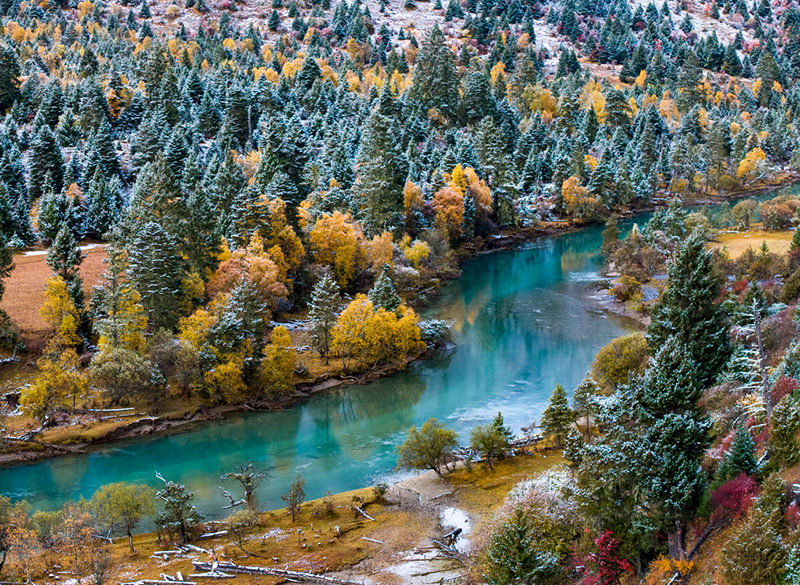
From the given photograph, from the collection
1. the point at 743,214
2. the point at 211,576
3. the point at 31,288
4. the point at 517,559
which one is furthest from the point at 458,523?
the point at 743,214

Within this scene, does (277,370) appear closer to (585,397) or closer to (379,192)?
(585,397)

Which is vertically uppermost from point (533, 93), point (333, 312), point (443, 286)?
point (533, 93)

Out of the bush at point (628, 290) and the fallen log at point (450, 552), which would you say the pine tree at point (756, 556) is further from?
the bush at point (628, 290)

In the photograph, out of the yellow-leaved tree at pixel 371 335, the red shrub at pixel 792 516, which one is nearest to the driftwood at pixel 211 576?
the red shrub at pixel 792 516

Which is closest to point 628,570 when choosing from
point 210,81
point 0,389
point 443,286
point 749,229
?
point 0,389

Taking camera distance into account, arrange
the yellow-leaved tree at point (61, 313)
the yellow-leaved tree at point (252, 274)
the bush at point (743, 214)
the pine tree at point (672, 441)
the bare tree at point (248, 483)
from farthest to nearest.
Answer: the bush at point (743, 214) < the yellow-leaved tree at point (252, 274) < the yellow-leaved tree at point (61, 313) < the bare tree at point (248, 483) < the pine tree at point (672, 441)

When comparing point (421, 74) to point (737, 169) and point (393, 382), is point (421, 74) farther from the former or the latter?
point (393, 382)
